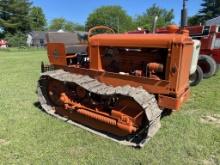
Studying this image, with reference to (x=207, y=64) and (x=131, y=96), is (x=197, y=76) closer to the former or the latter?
(x=207, y=64)

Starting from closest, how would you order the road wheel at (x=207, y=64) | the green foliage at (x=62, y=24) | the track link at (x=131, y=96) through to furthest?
1. the track link at (x=131, y=96)
2. the road wheel at (x=207, y=64)
3. the green foliage at (x=62, y=24)

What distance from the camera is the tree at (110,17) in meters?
88.8

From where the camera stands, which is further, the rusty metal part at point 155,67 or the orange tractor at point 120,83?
the rusty metal part at point 155,67

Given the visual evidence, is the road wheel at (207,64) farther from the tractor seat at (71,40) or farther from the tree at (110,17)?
the tree at (110,17)

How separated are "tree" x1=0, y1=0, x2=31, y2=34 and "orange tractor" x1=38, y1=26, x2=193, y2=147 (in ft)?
181

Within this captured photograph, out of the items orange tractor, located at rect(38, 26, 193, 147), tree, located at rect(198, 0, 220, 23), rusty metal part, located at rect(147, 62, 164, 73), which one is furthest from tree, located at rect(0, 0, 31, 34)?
rusty metal part, located at rect(147, 62, 164, 73)

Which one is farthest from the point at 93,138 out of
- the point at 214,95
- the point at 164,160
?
the point at 214,95

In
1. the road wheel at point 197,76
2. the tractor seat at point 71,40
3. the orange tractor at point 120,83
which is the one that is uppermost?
the tractor seat at point 71,40

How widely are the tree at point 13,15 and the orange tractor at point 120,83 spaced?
55283 millimetres

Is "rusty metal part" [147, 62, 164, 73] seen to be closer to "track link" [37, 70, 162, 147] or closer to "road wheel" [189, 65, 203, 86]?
"track link" [37, 70, 162, 147]

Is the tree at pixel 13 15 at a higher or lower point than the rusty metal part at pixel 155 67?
higher

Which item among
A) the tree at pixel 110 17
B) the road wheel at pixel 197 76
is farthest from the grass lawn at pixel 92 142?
the tree at pixel 110 17

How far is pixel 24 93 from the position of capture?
25.5 feet

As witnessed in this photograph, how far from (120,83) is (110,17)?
293ft
